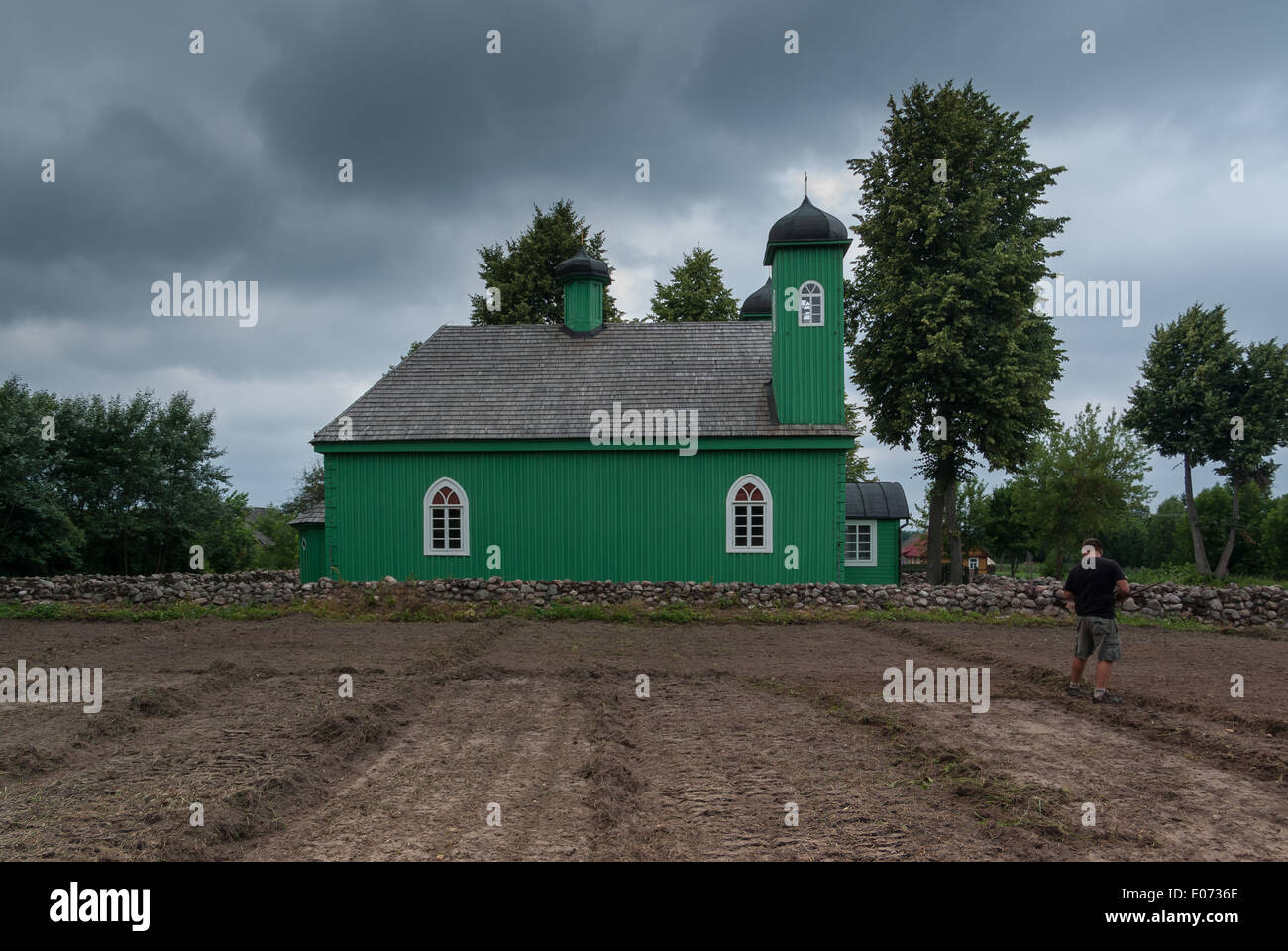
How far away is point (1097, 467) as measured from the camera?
31625 millimetres

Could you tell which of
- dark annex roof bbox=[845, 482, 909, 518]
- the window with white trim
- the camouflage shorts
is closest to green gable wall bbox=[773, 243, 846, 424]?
dark annex roof bbox=[845, 482, 909, 518]

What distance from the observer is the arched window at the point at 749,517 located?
19891 millimetres

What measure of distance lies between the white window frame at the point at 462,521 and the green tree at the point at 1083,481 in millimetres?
22389

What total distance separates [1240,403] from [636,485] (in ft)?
90.6

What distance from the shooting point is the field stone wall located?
17891mm

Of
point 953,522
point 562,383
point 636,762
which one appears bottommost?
point 636,762

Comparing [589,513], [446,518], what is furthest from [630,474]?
[446,518]

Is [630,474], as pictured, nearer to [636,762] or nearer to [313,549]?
[313,549]

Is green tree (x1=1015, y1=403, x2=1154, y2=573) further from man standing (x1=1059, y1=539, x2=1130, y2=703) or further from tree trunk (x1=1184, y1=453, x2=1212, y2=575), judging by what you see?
man standing (x1=1059, y1=539, x2=1130, y2=703)

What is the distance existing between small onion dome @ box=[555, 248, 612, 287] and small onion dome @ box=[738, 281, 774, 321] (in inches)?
297

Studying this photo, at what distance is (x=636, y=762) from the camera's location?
22.6ft

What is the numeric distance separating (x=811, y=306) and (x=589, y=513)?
7.48 metres

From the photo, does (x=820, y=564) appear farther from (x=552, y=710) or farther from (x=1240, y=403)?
(x=1240, y=403)
